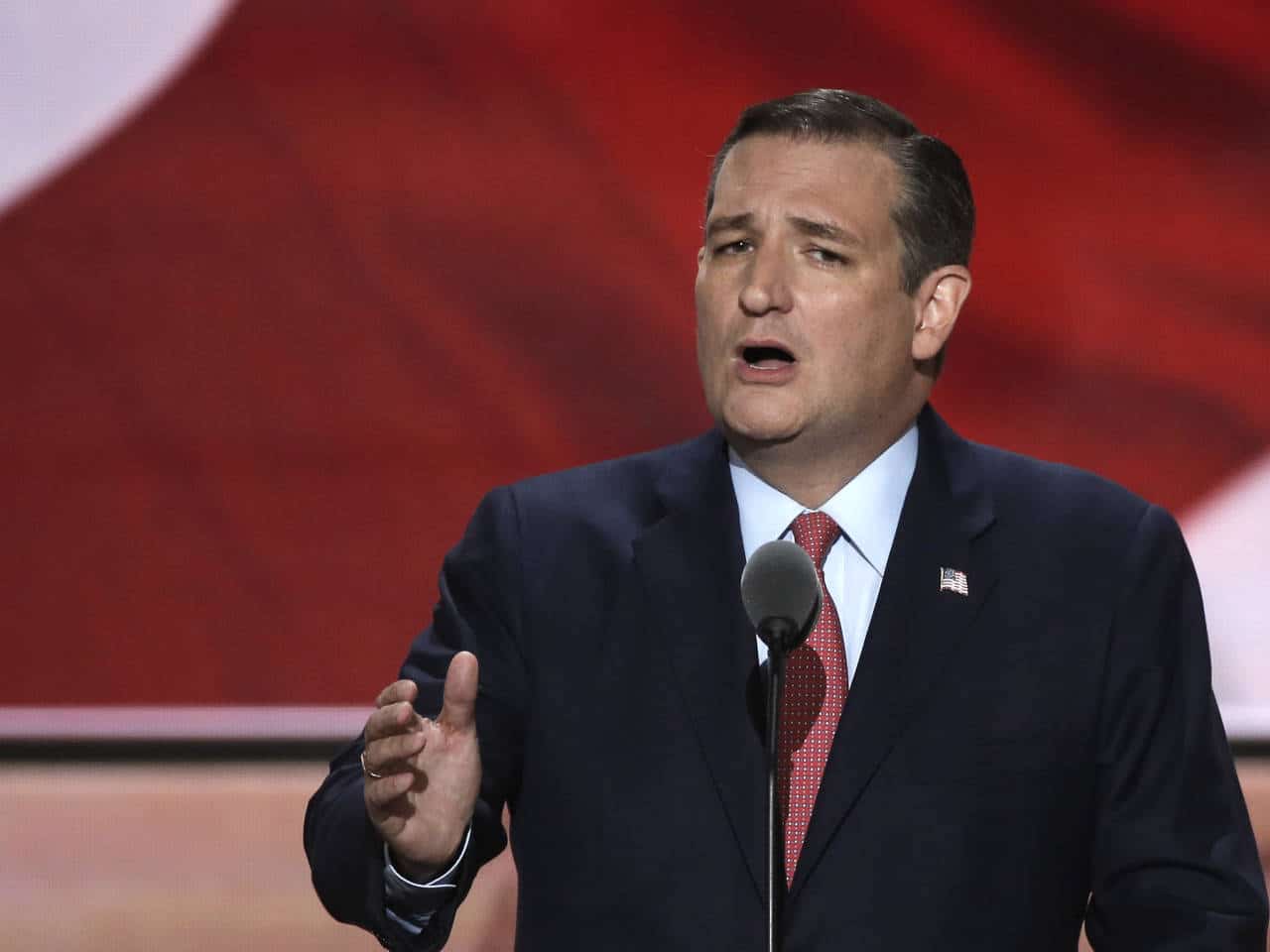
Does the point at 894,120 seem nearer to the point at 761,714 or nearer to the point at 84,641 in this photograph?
the point at 761,714

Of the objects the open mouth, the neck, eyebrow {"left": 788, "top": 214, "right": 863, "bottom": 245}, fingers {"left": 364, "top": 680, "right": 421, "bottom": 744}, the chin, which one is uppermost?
eyebrow {"left": 788, "top": 214, "right": 863, "bottom": 245}

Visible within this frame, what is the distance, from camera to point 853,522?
1698 mm

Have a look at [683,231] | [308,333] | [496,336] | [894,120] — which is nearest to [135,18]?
[308,333]

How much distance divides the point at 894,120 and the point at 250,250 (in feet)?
4.10

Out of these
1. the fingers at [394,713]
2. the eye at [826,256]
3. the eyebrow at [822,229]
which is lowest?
the fingers at [394,713]

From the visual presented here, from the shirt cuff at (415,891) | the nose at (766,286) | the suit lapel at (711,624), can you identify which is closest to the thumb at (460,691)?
the shirt cuff at (415,891)

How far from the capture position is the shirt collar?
1.69m

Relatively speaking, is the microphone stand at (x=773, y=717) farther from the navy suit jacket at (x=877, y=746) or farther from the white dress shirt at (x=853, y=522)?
the white dress shirt at (x=853, y=522)

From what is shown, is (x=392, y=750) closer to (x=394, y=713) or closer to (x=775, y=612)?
(x=394, y=713)

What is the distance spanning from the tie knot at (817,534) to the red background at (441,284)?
934mm

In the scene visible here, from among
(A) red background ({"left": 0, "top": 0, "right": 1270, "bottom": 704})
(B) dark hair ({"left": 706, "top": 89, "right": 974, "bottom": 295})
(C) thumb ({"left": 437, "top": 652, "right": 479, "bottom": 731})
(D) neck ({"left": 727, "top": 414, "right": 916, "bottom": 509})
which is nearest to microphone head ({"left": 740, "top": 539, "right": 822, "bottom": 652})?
(C) thumb ({"left": 437, "top": 652, "right": 479, "bottom": 731})

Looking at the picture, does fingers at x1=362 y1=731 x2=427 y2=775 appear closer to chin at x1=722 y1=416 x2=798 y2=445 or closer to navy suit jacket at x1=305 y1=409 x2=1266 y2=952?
navy suit jacket at x1=305 y1=409 x2=1266 y2=952

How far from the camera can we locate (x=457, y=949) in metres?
2.58

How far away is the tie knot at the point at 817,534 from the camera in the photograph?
1653mm
